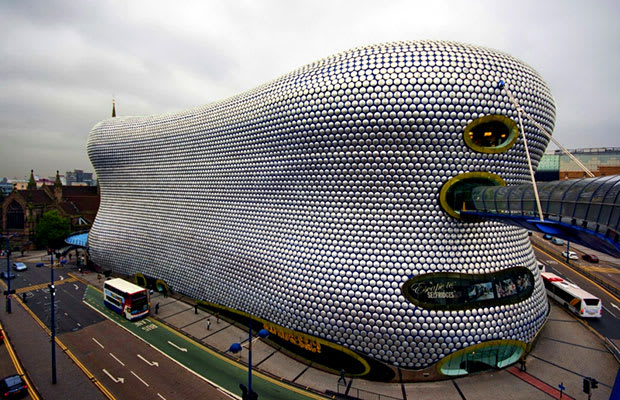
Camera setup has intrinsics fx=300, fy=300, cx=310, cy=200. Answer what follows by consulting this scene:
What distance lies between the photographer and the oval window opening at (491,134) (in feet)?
53.5

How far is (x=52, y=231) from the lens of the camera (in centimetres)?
4556

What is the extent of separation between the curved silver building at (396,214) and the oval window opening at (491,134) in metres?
0.07

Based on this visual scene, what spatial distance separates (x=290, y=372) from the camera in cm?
1719

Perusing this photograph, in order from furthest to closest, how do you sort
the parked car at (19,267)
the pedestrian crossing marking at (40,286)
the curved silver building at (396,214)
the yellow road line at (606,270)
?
1. the parked car at (19,267)
2. the yellow road line at (606,270)
3. the pedestrian crossing marking at (40,286)
4. the curved silver building at (396,214)

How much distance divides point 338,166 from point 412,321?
9536 millimetres

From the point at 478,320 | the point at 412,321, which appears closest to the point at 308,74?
the point at 412,321

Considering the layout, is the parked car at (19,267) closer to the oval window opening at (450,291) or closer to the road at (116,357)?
the road at (116,357)

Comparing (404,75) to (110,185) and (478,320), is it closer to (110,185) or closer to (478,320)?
(478,320)

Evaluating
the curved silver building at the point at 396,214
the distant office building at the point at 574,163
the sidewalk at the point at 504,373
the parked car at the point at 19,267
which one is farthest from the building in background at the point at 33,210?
the distant office building at the point at 574,163

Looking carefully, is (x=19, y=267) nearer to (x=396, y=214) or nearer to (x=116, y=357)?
(x=116, y=357)

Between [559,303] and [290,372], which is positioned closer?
[290,372]

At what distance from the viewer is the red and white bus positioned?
2317cm

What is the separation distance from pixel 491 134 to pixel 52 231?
57661mm

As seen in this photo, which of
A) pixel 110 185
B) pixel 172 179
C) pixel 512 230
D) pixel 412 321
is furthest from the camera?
pixel 110 185
